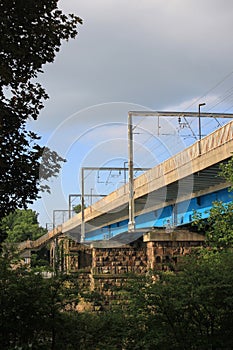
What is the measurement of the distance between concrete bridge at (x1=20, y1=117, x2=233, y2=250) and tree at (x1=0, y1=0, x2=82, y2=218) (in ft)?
33.4

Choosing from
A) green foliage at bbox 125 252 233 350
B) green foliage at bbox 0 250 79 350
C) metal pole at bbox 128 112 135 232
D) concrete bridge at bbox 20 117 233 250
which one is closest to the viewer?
green foliage at bbox 0 250 79 350

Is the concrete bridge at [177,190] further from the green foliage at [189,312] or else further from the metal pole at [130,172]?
the green foliage at [189,312]

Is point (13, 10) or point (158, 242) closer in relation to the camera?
point (13, 10)

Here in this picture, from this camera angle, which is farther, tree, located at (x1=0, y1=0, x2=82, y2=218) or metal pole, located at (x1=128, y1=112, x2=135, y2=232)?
metal pole, located at (x1=128, y1=112, x2=135, y2=232)

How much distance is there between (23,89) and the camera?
1011 centimetres

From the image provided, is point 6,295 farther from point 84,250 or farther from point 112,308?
point 84,250

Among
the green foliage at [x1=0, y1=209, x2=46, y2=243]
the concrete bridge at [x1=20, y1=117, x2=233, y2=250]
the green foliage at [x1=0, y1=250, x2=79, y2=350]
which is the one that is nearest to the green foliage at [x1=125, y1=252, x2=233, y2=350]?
the green foliage at [x1=0, y1=250, x2=79, y2=350]

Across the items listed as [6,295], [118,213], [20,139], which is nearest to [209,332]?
[6,295]

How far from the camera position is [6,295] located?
939 cm

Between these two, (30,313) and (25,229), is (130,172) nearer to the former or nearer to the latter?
(30,313)

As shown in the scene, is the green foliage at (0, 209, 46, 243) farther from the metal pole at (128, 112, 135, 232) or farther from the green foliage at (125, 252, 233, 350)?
the green foliage at (125, 252, 233, 350)

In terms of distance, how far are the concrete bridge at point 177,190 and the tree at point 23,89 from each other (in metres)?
10.2

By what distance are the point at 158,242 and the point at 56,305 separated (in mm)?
14186

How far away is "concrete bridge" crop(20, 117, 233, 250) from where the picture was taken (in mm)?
21155
